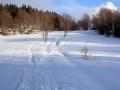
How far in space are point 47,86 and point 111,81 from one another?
262 cm

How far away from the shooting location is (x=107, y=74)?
11062 mm

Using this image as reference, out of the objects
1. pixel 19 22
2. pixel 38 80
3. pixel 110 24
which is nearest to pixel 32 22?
pixel 19 22

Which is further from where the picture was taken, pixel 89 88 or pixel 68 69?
pixel 68 69

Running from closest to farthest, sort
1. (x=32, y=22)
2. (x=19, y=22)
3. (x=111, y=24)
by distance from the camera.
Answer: (x=111, y=24)
(x=19, y=22)
(x=32, y=22)

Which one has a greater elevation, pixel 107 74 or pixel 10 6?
pixel 10 6

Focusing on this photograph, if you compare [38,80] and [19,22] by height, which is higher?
[19,22]

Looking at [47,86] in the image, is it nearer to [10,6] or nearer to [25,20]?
[25,20]

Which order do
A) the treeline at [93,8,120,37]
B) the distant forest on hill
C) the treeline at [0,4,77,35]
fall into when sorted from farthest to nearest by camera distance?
the treeline at [0,4,77,35], the distant forest on hill, the treeline at [93,8,120,37]

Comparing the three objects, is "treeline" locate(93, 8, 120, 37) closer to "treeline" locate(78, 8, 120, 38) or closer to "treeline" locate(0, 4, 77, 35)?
"treeline" locate(78, 8, 120, 38)

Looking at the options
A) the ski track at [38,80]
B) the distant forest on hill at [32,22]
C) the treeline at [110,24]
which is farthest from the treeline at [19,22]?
the ski track at [38,80]

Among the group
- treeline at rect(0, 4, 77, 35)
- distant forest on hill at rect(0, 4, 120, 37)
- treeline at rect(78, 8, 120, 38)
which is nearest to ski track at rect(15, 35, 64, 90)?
distant forest on hill at rect(0, 4, 120, 37)

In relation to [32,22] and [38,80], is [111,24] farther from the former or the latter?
[38,80]

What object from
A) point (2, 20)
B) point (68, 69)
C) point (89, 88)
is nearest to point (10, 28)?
point (2, 20)

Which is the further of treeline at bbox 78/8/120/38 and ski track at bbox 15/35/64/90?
treeline at bbox 78/8/120/38
